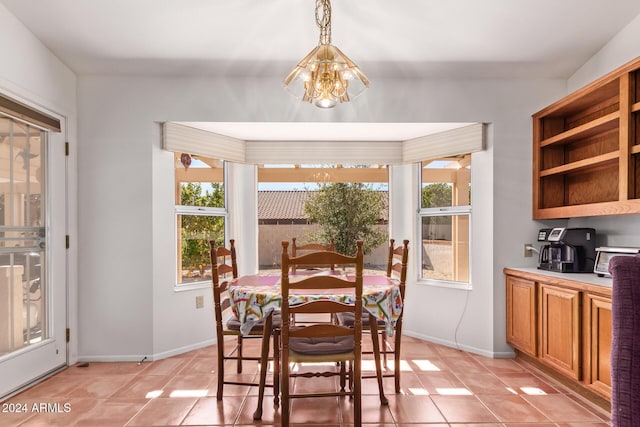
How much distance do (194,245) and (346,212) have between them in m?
2.84

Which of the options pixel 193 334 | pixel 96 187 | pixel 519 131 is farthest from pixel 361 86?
pixel 193 334

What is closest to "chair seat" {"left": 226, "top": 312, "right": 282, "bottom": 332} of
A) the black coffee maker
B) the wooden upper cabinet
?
the black coffee maker

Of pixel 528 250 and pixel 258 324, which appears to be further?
pixel 528 250

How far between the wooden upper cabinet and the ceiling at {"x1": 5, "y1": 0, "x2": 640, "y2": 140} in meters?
0.44

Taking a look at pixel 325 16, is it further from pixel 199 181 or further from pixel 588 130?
pixel 199 181

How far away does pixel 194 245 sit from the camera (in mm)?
3902

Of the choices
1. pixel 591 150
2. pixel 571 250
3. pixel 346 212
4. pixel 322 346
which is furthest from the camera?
pixel 346 212

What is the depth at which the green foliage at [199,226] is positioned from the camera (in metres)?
3.83

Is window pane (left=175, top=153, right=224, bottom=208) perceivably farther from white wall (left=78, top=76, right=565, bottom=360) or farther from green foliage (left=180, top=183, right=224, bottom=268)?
white wall (left=78, top=76, right=565, bottom=360)

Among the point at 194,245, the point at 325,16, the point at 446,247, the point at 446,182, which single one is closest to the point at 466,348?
the point at 446,247

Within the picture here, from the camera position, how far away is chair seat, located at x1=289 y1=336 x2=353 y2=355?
2189 millimetres

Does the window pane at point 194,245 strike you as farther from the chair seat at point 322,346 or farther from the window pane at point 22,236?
the chair seat at point 322,346

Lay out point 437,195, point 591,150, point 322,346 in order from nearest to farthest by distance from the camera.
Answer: point 322,346 < point 591,150 < point 437,195

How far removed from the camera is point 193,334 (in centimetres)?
370
